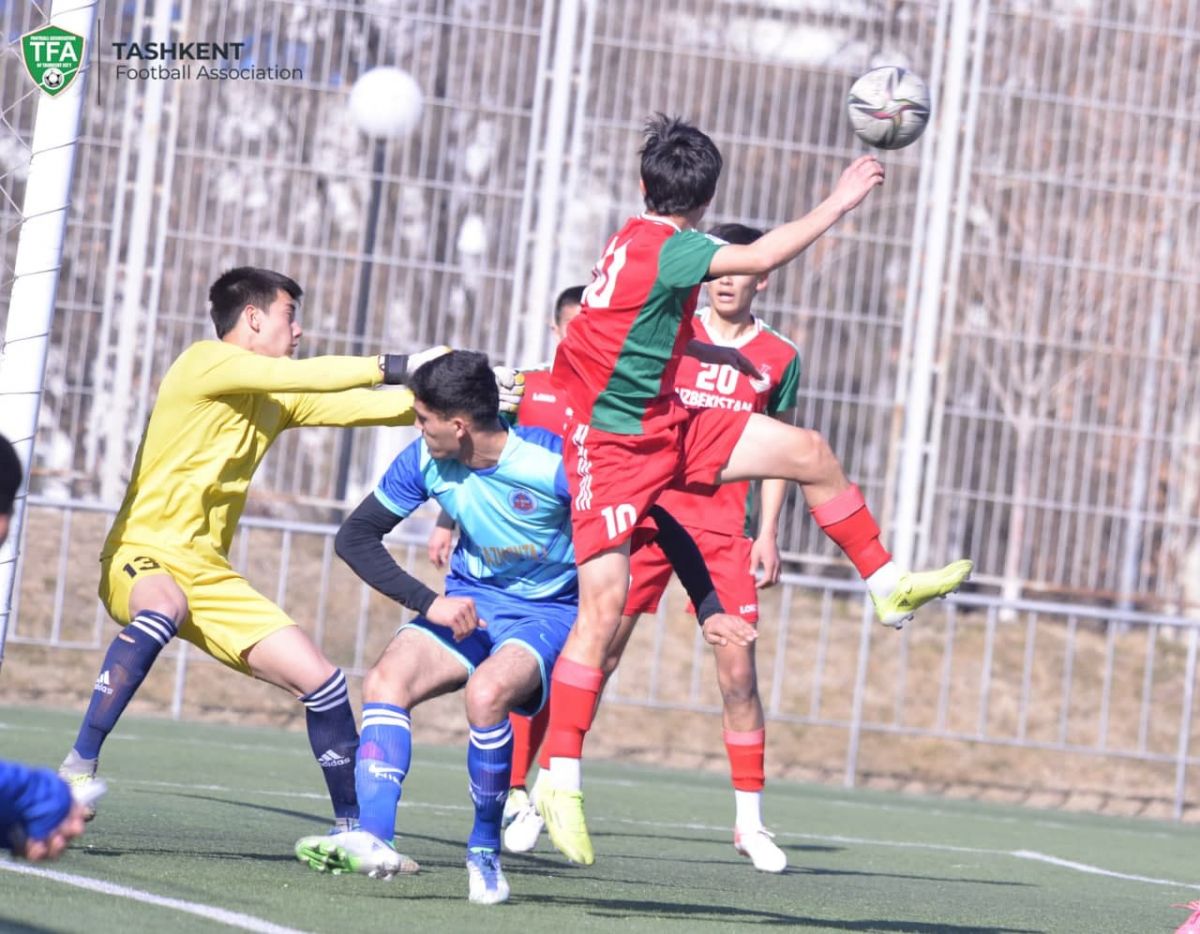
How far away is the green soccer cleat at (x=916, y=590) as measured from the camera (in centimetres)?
626

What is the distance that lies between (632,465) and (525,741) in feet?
6.84

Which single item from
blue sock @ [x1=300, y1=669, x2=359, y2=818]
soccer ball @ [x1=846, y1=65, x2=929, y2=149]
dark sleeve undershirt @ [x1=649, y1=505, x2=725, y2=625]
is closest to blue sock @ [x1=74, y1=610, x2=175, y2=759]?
blue sock @ [x1=300, y1=669, x2=359, y2=818]

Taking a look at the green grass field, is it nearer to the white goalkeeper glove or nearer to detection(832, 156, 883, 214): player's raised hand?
the white goalkeeper glove

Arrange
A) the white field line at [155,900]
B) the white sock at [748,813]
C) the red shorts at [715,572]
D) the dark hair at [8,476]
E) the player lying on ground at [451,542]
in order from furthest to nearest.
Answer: the red shorts at [715,572] → the white sock at [748,813] → the player lying on ground at [451,542] → the white field line at [155,900] → the dark hair at [8,476]

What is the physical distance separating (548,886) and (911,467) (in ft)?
29.1

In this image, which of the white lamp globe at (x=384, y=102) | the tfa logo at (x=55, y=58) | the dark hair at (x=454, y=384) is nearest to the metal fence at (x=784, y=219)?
the white lamp globe at (x=384, y=102)

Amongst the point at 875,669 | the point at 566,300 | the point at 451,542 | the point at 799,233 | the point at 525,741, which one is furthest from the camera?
the point at 875,669

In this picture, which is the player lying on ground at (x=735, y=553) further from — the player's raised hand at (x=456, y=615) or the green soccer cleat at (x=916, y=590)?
the player's raised hand at (x=456, y=615)

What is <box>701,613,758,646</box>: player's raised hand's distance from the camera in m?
5.84

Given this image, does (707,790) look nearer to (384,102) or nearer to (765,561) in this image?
(765,561)

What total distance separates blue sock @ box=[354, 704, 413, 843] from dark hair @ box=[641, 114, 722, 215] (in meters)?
1.76

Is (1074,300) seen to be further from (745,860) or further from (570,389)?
(570,389)

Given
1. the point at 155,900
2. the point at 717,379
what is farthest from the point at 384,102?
the point at 155,900

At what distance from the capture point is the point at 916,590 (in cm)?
628
